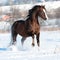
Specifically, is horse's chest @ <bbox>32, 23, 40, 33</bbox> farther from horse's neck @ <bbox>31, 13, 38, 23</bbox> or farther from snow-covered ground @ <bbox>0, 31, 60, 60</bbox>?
snow-covered ground @ <bbox>0, 31, 60, 60</bbox>

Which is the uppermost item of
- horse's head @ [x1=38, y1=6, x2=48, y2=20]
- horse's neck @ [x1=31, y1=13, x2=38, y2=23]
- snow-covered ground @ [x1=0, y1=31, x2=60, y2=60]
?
horse's head @ [x1=38, y1=6, x2=48, y2=20]

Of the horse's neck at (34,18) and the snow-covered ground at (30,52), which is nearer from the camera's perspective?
the snow-covered ground at (30,52)

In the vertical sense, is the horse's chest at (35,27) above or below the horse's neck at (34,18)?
below

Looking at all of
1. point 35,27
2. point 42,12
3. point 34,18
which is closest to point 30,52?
point 35,27

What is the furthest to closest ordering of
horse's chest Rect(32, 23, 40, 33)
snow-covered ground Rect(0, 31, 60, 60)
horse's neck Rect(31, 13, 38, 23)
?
horse's neck Rect(31, 13, 38, 23), horse's chest Rect(32, 23, 40, 33), snow-covered ground Rect(0, 31, 60, 60)

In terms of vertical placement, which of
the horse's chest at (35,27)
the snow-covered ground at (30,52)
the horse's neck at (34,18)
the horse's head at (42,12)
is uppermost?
the horse's head at (42,12)

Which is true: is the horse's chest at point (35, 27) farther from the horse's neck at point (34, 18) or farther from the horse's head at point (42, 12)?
the horse's head at point (42, 12)

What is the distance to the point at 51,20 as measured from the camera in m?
32.7

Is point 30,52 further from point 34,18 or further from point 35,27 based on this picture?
point 34,18

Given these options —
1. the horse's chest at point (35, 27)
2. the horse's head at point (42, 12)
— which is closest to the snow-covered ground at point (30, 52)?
the horse's chest at point (35, 27)

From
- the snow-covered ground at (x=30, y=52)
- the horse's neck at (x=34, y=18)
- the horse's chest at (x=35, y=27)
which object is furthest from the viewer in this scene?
the horse's neck at (x=34, y=18)

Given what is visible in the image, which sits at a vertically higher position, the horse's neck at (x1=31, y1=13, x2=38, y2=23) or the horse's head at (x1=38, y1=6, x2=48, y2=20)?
the horse's head at (x1=38, y1=6, x2=48, y2=20)

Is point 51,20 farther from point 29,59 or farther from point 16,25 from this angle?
point 29,59

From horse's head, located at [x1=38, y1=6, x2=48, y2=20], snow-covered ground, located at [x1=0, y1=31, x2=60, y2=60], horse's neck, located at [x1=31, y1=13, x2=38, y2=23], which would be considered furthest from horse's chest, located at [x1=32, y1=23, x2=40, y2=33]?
snow-covered ground, located at [x1=0, y1=31, x2=60, y2=60]
